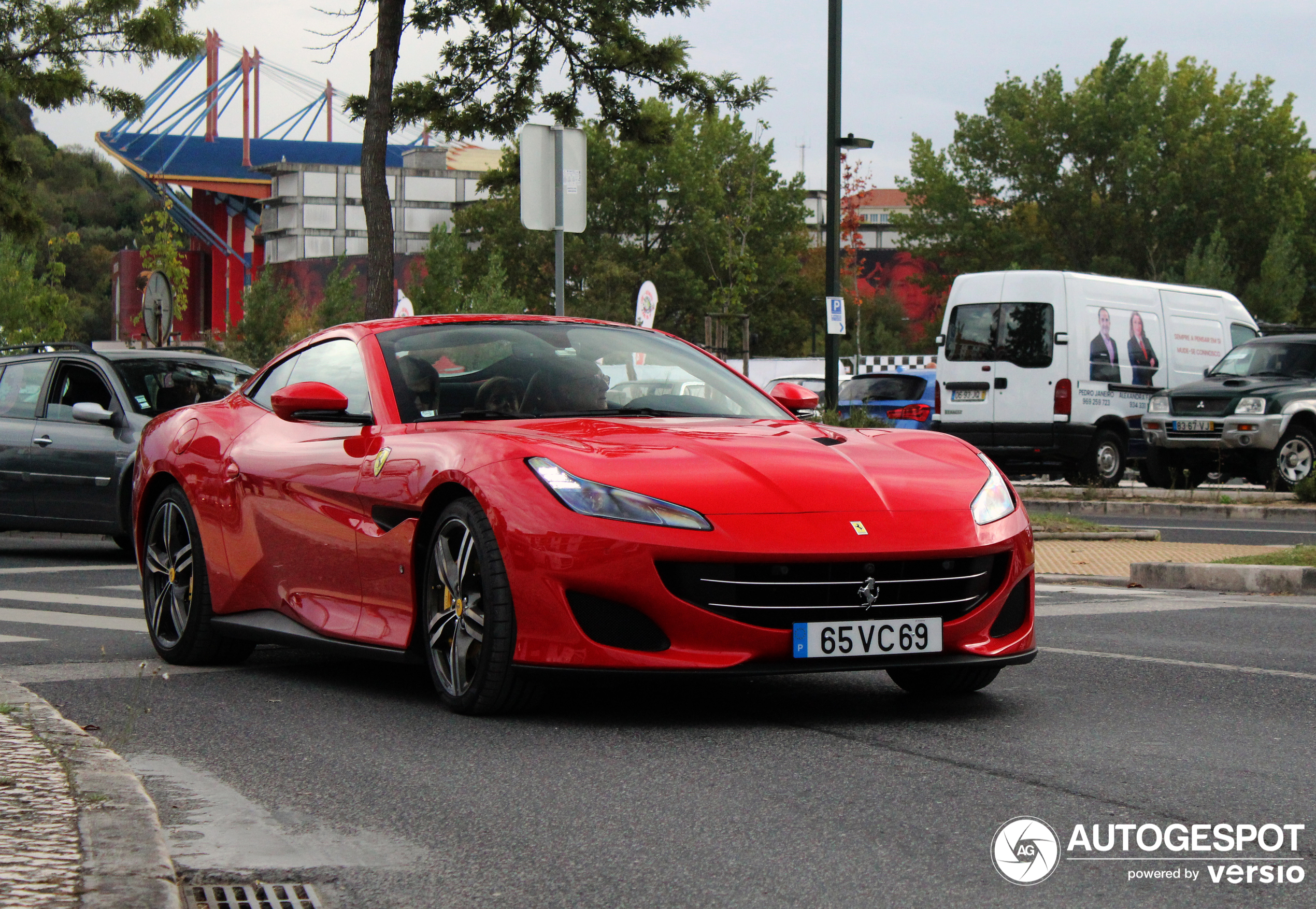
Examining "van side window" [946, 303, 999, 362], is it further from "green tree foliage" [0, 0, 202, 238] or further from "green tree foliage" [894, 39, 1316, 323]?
"green tree foliage" [894, 39, 1316, 323]

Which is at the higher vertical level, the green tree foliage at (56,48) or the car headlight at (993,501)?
the green tree foliage at (56,48)

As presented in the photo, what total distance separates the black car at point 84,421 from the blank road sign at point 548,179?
8.71ft

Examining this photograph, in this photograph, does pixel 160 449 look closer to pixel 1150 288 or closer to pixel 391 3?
pixel 391 3

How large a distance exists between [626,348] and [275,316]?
28736mm

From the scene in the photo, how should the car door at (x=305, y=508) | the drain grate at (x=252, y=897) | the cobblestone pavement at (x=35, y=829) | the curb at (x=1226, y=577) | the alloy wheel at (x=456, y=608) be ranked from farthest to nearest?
1. the curb at (x=1226, y=577)
2. the car door at (x=305, y=508)
3. the alloy wheel at (x=456, y=608)
4. the drain grate at (x=252, y=897)
5. the cobblestone pavement at (x=35, y=829)

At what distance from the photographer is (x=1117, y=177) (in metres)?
78.8

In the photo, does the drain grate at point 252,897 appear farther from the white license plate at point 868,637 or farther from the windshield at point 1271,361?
the windshield at point 1271,361

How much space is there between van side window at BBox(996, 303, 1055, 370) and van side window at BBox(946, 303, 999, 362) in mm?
99

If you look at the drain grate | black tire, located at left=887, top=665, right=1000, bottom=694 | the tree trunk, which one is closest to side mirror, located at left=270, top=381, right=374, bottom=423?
black tire, located at left=887, top=665, right=1000, bottom=694

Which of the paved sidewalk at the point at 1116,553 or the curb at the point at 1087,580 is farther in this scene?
the paved sidewalk at the point at 1116,553

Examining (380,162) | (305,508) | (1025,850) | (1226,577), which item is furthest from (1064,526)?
(1025,850)

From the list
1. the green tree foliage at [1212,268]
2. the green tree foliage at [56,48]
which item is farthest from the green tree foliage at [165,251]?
the green tree foliage at [1212,268]

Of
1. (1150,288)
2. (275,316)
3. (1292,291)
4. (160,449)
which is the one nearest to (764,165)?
(1292,291)

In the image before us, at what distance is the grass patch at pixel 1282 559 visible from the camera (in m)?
10.7
